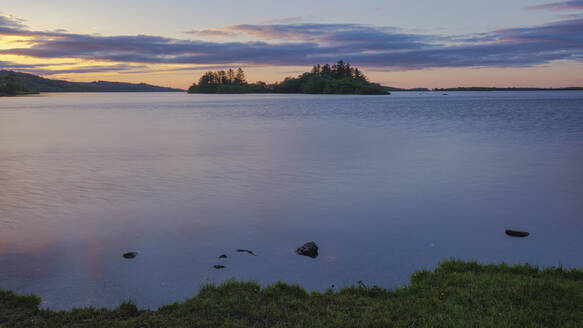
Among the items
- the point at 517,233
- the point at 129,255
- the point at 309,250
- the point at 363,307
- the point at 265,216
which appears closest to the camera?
the point at 363,307

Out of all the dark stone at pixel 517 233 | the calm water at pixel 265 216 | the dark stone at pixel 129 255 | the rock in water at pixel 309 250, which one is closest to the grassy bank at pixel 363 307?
the calm water at pixel 265 216

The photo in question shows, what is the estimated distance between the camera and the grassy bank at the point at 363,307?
7.05m

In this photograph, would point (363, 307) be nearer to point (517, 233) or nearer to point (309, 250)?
point (309, 250)

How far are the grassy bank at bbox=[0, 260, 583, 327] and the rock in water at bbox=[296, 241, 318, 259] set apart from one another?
7.69 feet

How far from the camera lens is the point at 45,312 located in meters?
7.46

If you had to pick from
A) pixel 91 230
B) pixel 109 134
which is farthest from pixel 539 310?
pixel 109 134

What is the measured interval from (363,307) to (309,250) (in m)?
3.34

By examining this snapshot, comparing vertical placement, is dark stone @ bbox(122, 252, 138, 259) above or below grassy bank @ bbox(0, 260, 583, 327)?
below

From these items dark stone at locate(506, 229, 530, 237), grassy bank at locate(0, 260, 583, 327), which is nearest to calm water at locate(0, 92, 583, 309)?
dark stone at locate(506, 229, 530, 237)

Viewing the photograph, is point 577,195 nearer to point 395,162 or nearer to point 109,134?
point 395,162

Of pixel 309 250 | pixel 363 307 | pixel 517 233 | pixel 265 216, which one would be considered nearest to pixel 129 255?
pixel 309 250

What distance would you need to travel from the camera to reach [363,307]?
769cm

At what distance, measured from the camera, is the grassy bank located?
23.1 ft

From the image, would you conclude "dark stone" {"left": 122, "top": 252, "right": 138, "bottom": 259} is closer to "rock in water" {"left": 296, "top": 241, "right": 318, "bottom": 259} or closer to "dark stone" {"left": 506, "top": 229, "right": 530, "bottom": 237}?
"rock in water" {"left": 296, "top": 241, "right": 318, "bottom": 259}
